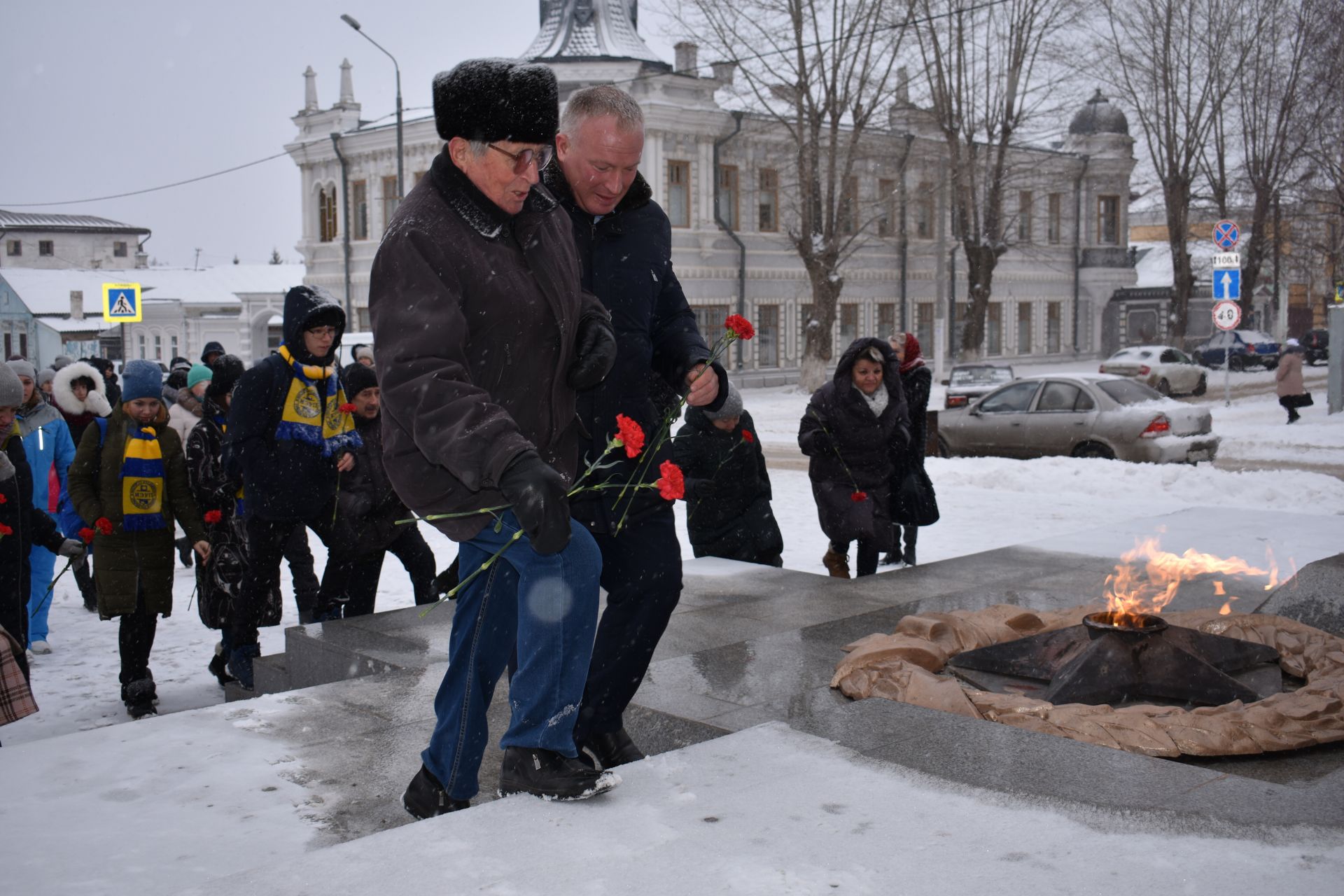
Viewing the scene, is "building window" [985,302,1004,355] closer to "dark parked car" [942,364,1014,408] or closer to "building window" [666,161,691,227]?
"building window" [666,161,691,227]

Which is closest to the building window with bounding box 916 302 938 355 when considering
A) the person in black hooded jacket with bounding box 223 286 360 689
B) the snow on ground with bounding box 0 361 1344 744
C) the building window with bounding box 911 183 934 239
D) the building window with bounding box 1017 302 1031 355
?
the building window with bounding box 911 183 934 239

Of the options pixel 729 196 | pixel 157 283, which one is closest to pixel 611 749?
pixel 729 196

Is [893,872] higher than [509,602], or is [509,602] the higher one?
[509,602]

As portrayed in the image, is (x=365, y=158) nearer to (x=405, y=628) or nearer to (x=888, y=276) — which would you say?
(x=888, y=276)

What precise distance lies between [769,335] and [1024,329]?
13279 mm

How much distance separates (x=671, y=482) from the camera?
337 centimetres

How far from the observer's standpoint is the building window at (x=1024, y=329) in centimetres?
4719

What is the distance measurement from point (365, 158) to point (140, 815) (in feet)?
126

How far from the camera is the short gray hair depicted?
357cm

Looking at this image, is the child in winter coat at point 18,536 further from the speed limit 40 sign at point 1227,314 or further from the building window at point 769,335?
the building window at point 769,335

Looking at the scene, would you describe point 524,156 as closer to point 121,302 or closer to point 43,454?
point 43,454

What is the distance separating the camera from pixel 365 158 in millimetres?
40062

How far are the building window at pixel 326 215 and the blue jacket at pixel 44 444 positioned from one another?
34206mm

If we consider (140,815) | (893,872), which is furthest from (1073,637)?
(140,815)
